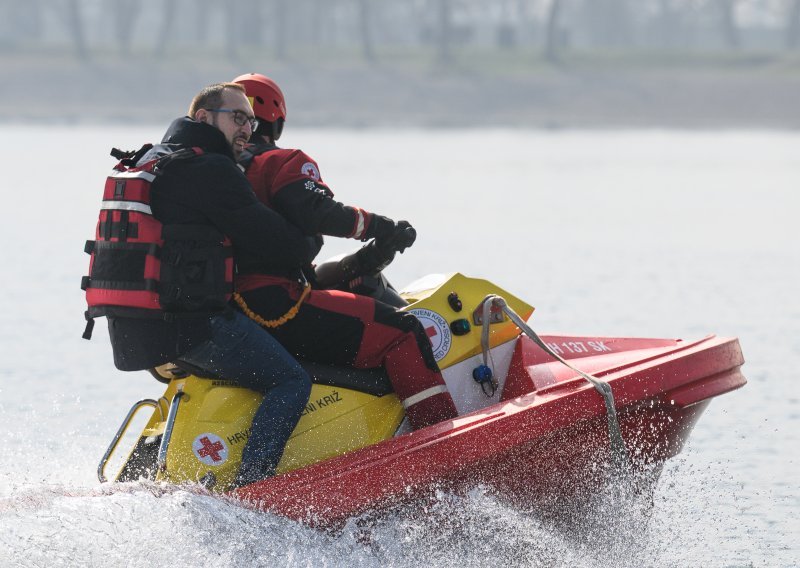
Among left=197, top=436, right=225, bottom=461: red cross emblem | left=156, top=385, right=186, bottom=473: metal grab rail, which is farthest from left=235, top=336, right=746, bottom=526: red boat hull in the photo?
left=156, top=385, right=186, bottom=473: metal grab rail

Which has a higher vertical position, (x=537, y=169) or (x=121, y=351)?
(x=121, y=351)

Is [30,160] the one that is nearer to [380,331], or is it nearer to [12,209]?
[12,209]

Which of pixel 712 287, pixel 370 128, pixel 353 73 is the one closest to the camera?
pixel 712 287

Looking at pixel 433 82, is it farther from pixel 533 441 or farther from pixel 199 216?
pixel 199 216

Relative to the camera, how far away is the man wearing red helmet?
16.3 feet

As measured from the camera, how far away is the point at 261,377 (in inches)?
195

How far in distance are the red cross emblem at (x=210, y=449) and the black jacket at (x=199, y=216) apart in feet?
1.12

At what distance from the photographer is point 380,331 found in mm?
5160

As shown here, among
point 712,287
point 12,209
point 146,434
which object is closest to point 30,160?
point 12,209

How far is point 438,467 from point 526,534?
493mm

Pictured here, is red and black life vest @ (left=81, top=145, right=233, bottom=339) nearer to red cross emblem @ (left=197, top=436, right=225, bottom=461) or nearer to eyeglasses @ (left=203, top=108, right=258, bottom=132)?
eyeglasses @ (left=203, top=108, right=258, bottom=132)

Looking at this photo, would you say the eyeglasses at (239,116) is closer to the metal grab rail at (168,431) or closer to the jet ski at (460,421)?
the jet ski at (460,421)

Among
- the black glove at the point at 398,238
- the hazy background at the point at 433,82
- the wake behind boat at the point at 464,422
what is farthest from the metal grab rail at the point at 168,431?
the hazy background at the point at 433,82

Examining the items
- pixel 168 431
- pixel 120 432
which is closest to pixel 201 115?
pixel 168 431
